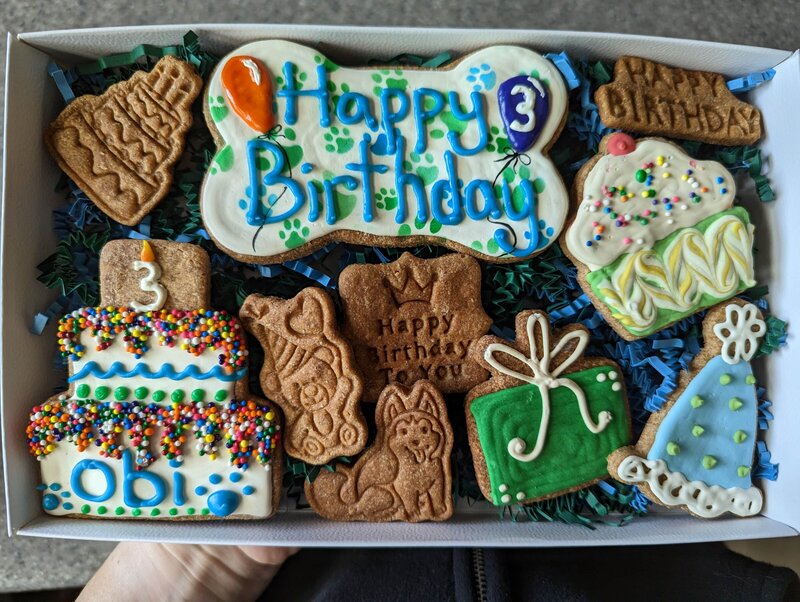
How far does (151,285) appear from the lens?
1034 millimetres

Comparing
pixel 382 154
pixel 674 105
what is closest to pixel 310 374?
pixel 382 154

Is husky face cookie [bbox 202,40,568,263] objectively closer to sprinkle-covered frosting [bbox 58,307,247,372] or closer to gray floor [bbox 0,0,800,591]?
sprinkle-covered frosting [bbox 58,307,247,372]

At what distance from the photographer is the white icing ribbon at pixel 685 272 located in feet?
3.55

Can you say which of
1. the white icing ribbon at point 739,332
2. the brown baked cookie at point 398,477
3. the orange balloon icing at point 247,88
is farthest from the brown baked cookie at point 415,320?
the white icing ribbon at point 739,332

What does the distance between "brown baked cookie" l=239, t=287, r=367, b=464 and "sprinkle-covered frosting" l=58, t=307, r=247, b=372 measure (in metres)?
0.06

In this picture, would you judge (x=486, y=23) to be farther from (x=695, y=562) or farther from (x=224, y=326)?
(x=695, y=562)

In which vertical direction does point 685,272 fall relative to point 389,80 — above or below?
below

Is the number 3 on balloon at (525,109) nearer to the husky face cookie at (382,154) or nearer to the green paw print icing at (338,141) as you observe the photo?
the husky face cookie at (382,154)

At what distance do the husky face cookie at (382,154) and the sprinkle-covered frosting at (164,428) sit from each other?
0.29 m

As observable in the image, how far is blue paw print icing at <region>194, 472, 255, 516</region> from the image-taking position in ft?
3.39

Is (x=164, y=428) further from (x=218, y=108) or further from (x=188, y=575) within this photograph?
(x=218, y=108)

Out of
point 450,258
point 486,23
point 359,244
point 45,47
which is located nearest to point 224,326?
point 359,244

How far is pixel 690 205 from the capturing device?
1.09 metres

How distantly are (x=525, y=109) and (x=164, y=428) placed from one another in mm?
864
